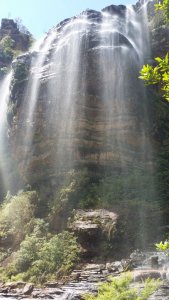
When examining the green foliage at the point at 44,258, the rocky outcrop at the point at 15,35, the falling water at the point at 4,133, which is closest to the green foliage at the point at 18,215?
the green foliage at the point at 44,258

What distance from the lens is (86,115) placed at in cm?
2073

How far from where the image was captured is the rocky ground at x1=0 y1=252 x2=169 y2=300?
11.0m

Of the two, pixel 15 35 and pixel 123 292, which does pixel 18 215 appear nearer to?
pixel 123 292

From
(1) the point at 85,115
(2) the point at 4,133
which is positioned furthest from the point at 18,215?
(2) the point at 4,133

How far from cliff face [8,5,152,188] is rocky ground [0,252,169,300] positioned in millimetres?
7261

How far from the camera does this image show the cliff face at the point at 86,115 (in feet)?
66.2

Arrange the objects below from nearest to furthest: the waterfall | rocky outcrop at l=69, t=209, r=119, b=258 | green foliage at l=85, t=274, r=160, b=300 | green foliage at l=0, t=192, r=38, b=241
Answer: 1. green foliage at l=85, t=274, r=160, b=300
2. rocky outcrop at l=69, t=209, r=119, b=258
3. green foliage at l=0, t=192, r=38, b=241
4. the waterfall

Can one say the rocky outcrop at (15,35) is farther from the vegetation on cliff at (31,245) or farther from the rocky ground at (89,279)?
the rocky ground at (89,279)

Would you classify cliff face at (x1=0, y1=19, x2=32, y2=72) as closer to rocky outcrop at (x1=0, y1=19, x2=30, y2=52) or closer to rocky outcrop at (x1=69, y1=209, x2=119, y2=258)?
rocky outcrop at (x1=0, y1=19, x2=30, y2=52)

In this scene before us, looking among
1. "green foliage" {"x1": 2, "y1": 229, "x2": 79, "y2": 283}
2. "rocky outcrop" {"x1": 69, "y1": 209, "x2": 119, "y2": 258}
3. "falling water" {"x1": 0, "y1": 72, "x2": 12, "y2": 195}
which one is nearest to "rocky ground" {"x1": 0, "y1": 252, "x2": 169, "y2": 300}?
"green foliage" {"x1": 2, "y1": 229, "x2": 79, "y2": 283}

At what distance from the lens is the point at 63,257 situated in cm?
1459

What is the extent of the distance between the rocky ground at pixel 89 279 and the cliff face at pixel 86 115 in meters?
7.26

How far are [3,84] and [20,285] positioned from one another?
70.2 ft

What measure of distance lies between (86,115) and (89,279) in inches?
402
